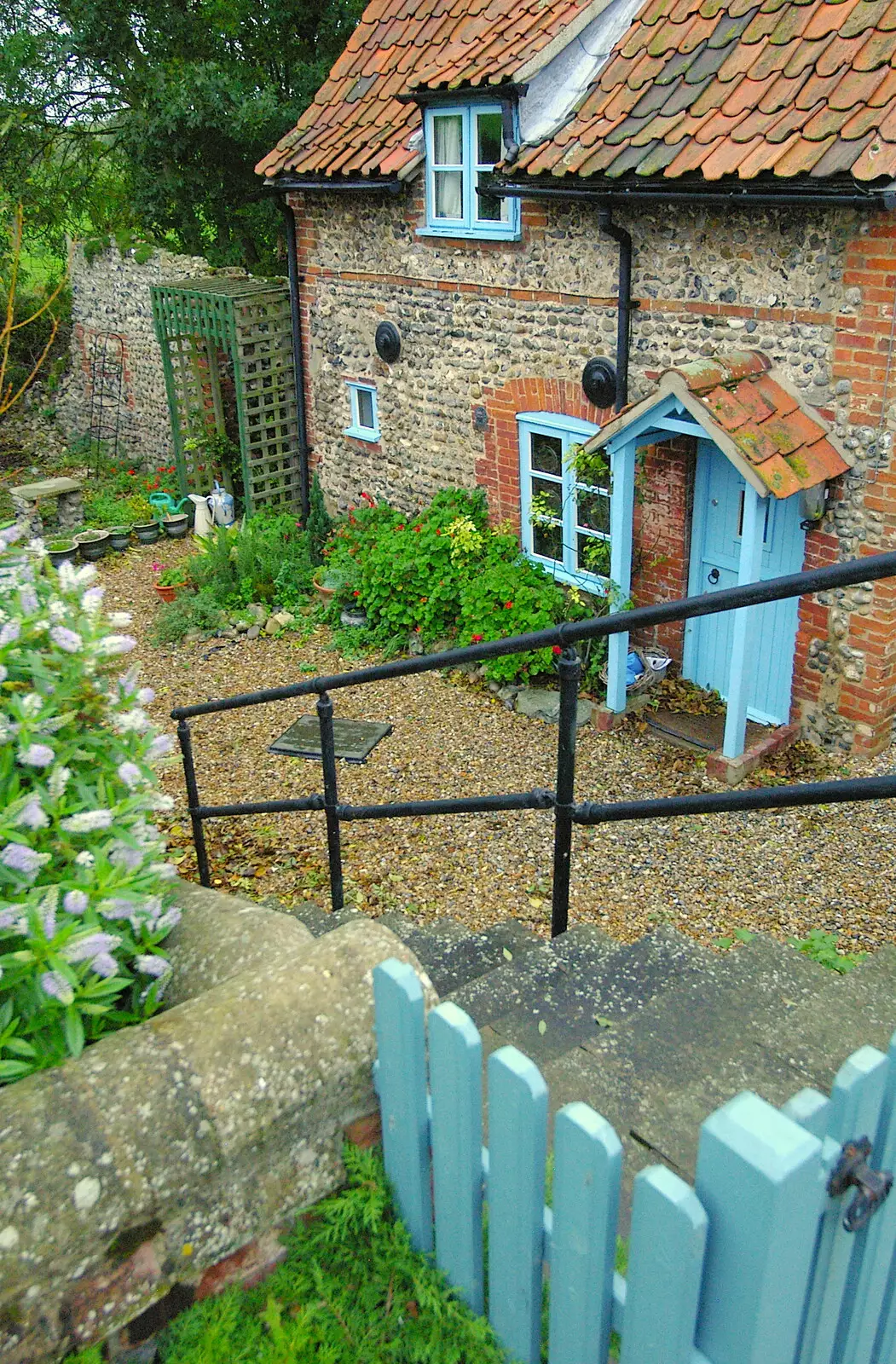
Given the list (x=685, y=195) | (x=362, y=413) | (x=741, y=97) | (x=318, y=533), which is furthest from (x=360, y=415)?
(x=741, y=97)

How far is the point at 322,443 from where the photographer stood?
1166 cm

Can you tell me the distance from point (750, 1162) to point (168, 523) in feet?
41.1

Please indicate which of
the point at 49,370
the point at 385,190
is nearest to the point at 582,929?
the point at 385,190

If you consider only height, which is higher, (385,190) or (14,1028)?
(385,190)

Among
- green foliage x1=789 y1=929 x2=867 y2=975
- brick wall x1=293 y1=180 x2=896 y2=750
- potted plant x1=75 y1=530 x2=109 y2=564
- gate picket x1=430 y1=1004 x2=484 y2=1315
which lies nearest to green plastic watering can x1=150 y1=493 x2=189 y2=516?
potted plant x1=75 y1=530 x2=109 y2=564

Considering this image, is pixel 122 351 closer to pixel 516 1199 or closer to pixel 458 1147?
pixel 458 1147

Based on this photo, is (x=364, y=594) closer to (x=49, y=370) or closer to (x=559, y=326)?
(x=559, y=326)

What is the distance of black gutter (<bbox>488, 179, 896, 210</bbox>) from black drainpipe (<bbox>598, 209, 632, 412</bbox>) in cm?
16

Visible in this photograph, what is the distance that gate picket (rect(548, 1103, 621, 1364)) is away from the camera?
1.42 meters

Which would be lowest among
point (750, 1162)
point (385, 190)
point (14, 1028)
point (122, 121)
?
point (14, 1028)

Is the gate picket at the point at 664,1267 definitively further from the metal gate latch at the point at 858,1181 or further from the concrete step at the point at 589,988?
the concrete step at the point at 589,988

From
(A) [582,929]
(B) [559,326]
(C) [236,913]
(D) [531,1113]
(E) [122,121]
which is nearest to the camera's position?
(D) [531,1113]

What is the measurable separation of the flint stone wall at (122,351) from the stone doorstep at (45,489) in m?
1.66

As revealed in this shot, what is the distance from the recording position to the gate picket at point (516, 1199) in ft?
5.03
